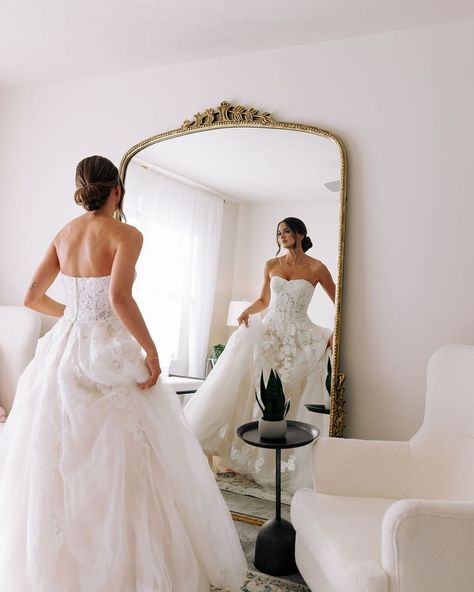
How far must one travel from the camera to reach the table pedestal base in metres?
2.05

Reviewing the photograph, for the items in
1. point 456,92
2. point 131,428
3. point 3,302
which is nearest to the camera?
point 131,428

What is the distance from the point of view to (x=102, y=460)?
1681mm

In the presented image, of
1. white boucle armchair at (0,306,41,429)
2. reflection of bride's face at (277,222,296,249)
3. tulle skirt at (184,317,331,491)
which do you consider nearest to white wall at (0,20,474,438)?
tulle skirt at (184,317,331,491)

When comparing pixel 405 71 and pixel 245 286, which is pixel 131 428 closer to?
pixel 245 286

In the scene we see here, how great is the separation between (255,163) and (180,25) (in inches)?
29.3

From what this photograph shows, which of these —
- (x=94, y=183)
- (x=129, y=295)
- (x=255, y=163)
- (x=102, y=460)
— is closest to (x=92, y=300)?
(x=129, y=295)

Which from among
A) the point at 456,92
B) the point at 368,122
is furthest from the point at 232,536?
the point at 456,92

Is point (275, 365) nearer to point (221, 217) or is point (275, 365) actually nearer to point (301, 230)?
point (301, 230)

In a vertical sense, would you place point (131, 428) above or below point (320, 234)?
below

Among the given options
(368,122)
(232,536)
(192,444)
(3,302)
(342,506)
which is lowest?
(232,536)

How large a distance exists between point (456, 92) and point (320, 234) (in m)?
0.85

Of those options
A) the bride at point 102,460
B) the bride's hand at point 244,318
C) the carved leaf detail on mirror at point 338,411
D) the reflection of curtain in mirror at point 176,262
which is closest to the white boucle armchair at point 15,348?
the reflection of curtain in mirror at point 176,262

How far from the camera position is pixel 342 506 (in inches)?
73.3

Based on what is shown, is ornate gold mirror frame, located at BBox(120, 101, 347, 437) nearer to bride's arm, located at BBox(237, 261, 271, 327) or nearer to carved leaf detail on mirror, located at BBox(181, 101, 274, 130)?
carved leaf detail on mirror, located at BBox(181, 101, 274, 130)
